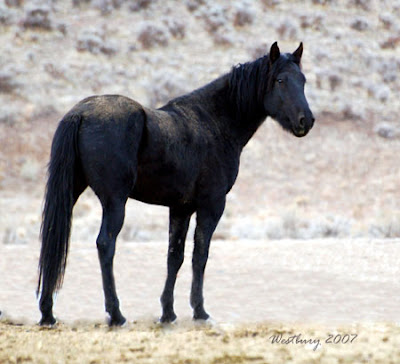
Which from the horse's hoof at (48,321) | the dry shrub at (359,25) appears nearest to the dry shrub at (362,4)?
the dry shrub at (359,25)

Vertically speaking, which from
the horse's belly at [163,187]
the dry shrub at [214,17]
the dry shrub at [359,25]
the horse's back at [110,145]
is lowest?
the horse's belly at [163,187]

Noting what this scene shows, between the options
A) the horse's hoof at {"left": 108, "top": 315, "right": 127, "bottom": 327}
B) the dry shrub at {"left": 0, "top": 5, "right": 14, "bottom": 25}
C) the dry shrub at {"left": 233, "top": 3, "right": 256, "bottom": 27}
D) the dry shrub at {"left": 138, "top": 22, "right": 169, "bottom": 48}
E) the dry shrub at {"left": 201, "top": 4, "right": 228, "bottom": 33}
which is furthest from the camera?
the dry shrub at {"left": 233, "top": 3, "right": 256, "bottom": 27}

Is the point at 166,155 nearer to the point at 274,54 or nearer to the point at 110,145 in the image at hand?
the point at 110,145

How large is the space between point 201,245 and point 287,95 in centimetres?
157

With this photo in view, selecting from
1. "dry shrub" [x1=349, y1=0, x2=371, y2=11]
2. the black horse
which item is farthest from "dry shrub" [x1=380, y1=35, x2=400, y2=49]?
the black horse

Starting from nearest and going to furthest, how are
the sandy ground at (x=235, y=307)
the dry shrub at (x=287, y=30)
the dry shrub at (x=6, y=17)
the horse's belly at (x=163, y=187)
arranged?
the sandy ground at (x=235, y=307) < the horse's belly at (x=163, y=187) < the dry shrub at (x=6, y=17) < the dry shrub at (x=287, y=30)

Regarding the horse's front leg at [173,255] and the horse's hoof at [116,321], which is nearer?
the horse's hoof at [116,321]

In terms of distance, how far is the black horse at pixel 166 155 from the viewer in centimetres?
654

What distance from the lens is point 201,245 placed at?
7293 mm

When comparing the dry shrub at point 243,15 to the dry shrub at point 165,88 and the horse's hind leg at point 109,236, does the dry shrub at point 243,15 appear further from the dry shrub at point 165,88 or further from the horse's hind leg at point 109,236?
Answer: the horse's hind leg at point 109,236

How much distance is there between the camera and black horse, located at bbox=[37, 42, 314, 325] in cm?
654

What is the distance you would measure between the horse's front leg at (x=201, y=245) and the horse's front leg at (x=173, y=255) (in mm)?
190

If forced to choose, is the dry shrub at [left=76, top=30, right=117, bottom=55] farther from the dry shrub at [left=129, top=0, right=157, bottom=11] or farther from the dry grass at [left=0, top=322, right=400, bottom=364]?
the dry grass at [left=0, top=322, right=400, bottom=364]

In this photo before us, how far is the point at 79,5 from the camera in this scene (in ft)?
99.9
